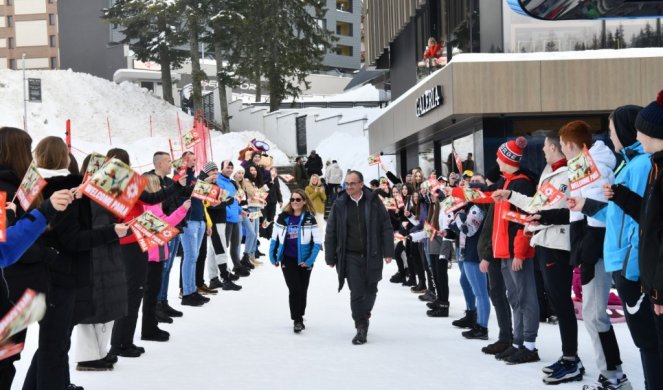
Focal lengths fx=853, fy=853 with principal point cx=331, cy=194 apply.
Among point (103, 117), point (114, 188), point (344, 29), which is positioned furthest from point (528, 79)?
point (344, 29)

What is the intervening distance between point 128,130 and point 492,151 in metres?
30.7

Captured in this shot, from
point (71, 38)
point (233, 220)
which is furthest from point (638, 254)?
point (71, 38)

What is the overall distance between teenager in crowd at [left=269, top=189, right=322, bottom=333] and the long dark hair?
537 centimetres

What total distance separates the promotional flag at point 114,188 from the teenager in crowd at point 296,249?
192 inches

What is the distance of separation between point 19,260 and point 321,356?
414 centimetres

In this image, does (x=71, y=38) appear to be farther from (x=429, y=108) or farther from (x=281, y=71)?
(x=429, y=108)

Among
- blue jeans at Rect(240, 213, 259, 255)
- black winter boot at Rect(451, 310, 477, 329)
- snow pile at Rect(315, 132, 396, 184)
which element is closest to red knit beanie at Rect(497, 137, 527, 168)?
black winter boot at Rect(451, 310, 477, 329)

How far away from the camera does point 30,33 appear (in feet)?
302

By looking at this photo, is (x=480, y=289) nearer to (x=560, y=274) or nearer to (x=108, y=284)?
(x=560, y=274)

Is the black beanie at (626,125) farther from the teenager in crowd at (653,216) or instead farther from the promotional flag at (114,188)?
the promotional flag at (114,188)

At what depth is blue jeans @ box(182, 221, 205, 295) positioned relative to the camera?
11.6 metres

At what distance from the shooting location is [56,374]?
531cm

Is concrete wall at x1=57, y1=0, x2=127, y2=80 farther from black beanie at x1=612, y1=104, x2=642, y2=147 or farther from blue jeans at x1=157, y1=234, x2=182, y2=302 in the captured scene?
black beanie at x1=612, y1=104, x2=642, y2=147

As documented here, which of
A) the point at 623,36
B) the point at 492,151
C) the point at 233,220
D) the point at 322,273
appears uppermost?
the point at 623,36
